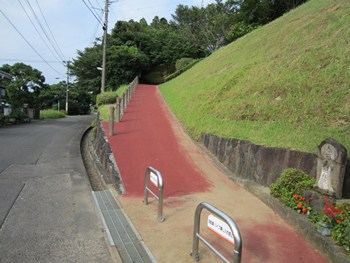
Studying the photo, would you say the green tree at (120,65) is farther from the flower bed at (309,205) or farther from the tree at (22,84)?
the flower bed at (309,205)

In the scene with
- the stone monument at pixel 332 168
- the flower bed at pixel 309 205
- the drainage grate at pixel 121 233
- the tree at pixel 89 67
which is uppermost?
the tree at pixel 89 67

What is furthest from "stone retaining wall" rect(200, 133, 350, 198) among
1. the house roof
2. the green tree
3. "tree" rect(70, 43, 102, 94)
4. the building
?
"tree" rect(70, 43, 102, 94)

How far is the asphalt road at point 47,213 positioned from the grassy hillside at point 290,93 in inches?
166

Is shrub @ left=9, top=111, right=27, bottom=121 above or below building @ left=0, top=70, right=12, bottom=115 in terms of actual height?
below

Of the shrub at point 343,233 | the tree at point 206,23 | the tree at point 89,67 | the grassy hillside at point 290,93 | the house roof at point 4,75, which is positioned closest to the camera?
the shrub at point 343,233

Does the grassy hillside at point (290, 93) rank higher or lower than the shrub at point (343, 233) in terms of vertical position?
higher

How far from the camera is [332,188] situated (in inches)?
196

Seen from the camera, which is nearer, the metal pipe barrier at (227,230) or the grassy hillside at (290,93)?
the metal pipe barrier at (227,230)

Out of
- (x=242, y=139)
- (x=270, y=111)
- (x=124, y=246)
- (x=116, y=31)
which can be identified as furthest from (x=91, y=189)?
(x=116, y=31)

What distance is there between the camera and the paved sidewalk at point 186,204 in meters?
4.32

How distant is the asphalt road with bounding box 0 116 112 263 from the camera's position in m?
4.44

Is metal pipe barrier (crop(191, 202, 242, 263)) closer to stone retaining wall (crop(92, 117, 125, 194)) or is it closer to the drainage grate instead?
the drainage grate

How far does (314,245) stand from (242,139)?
3602 millimetres

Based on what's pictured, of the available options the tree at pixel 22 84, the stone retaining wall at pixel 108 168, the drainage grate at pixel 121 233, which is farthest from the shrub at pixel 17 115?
the drainage grate at pixel 121 233
